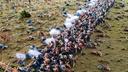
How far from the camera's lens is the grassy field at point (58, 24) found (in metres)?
15.7

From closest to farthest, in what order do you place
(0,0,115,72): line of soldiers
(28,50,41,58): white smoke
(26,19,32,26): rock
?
1. (0,0,115,72): line of soldiers
2. (28,50,41,58): white smoke
3. (26,19,32,26): rock

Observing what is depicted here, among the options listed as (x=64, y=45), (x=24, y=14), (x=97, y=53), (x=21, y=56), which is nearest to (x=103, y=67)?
(x=97, y=53)

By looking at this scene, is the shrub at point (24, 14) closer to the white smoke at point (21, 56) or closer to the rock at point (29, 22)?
the rock at point (29, 22)

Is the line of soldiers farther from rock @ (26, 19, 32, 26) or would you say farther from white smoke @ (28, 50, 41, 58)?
rock @ (26, 19, 32, 26)

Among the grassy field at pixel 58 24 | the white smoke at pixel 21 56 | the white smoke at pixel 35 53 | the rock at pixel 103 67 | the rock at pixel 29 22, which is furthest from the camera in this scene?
the rock at pixel 29 22

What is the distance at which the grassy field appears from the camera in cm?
1568

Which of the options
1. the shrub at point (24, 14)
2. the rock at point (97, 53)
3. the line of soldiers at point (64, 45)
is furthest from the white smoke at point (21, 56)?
the shrub at point (24, 14)

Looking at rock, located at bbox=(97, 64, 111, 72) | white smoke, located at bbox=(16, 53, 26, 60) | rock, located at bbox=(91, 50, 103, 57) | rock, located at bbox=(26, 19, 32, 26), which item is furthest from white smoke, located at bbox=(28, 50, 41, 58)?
rock, located at bbox=(26, 19, 32, 26)

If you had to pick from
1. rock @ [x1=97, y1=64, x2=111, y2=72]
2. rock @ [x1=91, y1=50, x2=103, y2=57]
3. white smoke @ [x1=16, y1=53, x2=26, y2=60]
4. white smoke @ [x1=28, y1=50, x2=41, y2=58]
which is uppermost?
white smoke @ [x1=28, y1=50, x2=41, y2=58]

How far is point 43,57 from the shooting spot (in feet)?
40.1

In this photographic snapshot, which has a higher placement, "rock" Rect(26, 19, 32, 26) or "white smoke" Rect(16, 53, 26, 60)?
"white smoke" Rect(16, 53, 26, 60)

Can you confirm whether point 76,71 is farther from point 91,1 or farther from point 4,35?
point 91,1

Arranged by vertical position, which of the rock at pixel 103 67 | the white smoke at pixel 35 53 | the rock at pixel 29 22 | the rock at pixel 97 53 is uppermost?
the white smoke at pixel 35 53

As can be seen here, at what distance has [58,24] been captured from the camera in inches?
749
